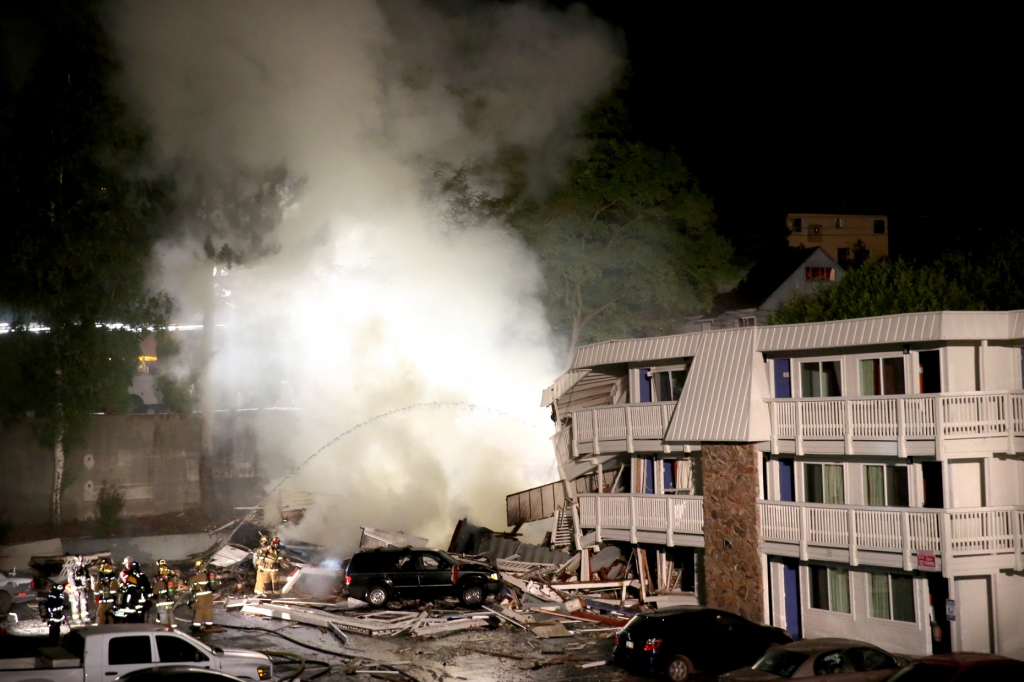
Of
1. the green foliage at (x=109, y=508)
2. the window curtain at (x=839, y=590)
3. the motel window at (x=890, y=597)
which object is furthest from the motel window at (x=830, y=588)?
the green foliage at (x=109, y=508)

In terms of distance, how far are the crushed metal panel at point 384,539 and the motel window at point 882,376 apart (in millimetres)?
12847

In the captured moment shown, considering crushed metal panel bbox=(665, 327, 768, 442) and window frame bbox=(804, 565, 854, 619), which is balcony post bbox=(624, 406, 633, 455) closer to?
crushed metal panel bbox=(665, 327, 768, 442)

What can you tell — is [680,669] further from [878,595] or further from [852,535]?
[878,595]

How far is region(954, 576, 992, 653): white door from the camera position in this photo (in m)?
17.6

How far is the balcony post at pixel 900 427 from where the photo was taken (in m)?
18.1

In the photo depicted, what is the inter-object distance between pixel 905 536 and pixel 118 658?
1303 centimetres

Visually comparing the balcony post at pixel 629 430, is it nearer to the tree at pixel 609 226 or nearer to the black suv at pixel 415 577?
the black suv at pixel 415 577

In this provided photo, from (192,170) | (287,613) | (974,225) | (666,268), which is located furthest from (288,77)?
(974,225)

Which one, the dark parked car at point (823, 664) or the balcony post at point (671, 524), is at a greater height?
the balcony post at point (671, 524)

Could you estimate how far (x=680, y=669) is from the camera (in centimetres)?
1591

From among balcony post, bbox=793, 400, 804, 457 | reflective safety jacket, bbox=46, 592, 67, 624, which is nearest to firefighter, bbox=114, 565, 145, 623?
reflective safety jacket, bbox=46, 592, 67, 624

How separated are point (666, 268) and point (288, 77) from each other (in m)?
15.9

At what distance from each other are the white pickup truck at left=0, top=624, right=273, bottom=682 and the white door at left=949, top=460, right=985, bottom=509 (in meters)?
12.4

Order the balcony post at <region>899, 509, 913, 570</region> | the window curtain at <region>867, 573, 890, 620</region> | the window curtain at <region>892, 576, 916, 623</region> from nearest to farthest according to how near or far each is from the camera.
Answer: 1. the balcony post at <region>899, 509, 913, 570</region>
2. the window curtain at <region>892, 576, 916, 623</region>
3. the window curtain at <region>867, 573, 890, 620</region>
